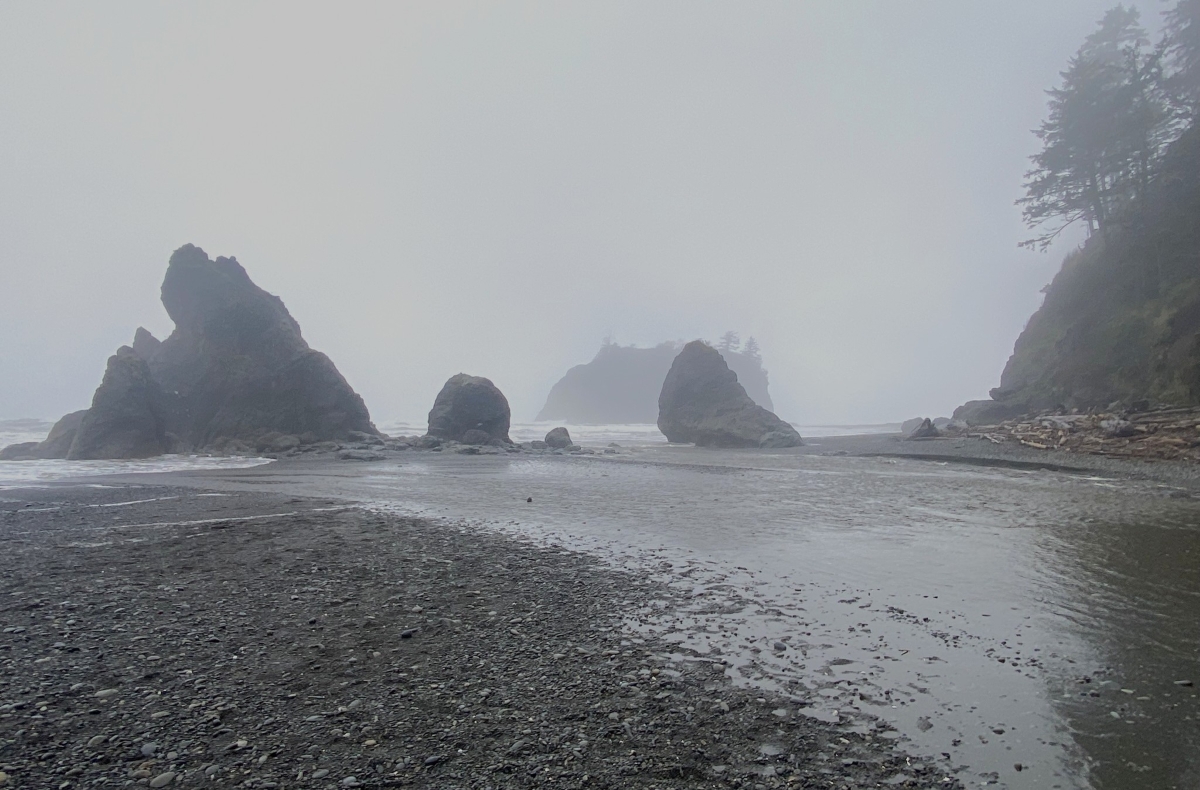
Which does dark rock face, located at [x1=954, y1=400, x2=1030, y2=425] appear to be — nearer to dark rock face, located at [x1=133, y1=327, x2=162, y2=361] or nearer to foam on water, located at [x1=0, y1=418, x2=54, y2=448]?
dark rock face, located at [x1=133, y1=327, x2=162, y2=361]

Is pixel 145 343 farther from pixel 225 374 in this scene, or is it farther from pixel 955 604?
pixel 955 604

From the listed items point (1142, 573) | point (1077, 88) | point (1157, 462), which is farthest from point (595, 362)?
point (1142, 573)

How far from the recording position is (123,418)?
1254 inches

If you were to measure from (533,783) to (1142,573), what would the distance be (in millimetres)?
8007

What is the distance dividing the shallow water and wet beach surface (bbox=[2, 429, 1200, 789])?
2cm

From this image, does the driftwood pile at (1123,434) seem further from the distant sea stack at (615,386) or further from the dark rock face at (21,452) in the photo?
the distant sea stack at (615,386)

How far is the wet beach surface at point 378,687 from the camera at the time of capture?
10.2 feet

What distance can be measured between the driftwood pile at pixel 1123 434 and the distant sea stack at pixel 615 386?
395 feet

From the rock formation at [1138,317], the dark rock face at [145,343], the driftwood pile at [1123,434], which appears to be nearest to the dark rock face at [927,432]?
the rock formation at [1138,317]

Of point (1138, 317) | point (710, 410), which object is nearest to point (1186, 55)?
point (1138, 317)

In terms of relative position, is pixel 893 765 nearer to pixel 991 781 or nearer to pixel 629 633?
pixel 991 781

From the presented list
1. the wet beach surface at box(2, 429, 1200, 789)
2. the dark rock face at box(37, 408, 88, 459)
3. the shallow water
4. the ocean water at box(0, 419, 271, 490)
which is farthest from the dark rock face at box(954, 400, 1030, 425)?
the dark rock face at box(37, 408, 88, 459)

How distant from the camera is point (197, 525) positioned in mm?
10406

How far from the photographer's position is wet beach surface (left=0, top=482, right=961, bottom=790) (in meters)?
3.10
